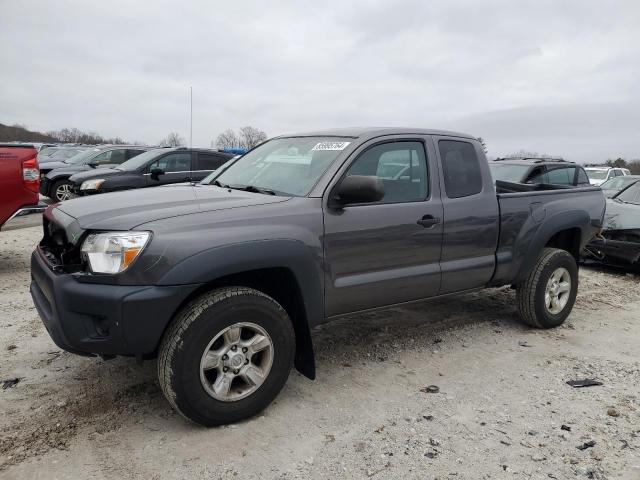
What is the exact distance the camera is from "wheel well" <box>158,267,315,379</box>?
3229 mm

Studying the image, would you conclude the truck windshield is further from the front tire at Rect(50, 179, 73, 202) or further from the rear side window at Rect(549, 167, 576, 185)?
the front tire at Rect(50, 179, 73, 202)

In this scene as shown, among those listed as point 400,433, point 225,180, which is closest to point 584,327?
point 400,433

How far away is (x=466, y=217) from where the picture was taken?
4.13 meters

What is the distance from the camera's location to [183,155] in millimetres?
10945

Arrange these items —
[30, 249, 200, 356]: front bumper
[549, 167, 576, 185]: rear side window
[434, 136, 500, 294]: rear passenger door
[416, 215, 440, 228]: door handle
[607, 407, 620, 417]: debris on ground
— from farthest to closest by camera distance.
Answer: [549, 167, 576, 185]: rear side window, [434, 136, 500, 294]: rear passenger door, [416, 215, 440, 228]: door handle, [607, 407, 620, 417]: debris on ground, [30, 249, 200, 356]: front bumper

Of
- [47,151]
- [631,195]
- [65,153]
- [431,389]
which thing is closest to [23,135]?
[47,151]

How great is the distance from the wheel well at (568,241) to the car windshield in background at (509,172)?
503 centimetres

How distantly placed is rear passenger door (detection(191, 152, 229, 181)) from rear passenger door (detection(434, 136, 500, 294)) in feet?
25.0

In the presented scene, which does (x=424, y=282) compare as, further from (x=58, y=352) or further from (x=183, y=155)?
(x=183, y=155)

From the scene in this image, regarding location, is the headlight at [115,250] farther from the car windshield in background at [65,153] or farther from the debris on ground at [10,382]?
the car windshield in background at [65,153]

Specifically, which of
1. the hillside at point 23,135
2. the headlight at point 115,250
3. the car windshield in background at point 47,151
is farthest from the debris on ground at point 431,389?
the hillside at point 23,135

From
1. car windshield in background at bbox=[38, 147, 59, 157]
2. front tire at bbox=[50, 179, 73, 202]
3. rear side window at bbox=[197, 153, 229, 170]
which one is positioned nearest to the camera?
rear side window at bbox=[197, 153, 229, 170]

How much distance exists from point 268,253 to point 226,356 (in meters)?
0.65

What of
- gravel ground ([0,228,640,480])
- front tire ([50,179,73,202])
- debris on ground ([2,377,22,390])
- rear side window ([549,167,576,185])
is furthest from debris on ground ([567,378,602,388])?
front tire ([50,179,73,202])
